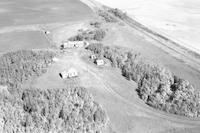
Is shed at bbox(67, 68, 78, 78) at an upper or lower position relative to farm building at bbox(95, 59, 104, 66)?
lower

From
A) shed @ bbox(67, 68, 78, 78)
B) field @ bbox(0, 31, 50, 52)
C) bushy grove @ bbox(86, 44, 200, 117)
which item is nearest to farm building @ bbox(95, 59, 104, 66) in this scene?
bushy grove @ bbox(86, 44, 200, 117)

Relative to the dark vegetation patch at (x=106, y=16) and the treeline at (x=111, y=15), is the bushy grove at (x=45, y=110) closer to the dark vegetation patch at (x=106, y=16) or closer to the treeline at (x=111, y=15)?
the dark vegetation patch at (x=106, y=16)

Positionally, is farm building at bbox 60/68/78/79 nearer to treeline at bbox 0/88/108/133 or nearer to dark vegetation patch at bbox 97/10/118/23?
treeline at bbox 0/88/108/133

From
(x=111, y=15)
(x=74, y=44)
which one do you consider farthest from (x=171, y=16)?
(x=74, y=44)

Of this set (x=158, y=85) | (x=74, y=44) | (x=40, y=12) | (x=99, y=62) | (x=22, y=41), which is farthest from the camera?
(x=40, y=12)

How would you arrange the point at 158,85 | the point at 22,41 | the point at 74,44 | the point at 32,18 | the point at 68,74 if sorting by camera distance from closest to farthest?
the point at 158,85 < the point at 68,74 < the point at 74,44 < the point at 22,41 < the point at 32,18

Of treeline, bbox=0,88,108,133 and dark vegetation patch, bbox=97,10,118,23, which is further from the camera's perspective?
dark vegetation patch, bbox=97,10,118,23

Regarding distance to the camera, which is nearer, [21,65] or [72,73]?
[72,73]

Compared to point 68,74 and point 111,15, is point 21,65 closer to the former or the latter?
point 68,74
